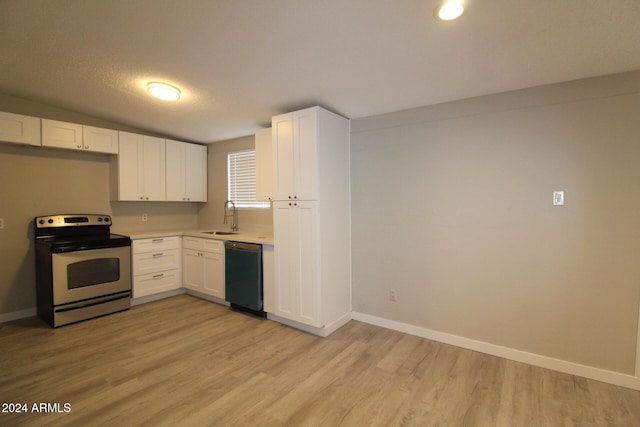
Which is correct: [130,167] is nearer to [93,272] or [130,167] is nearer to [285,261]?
[93,272]

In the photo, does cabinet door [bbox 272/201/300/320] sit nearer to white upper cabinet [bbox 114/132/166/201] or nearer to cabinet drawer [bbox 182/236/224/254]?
cabinet drawer [bbox 182/236/224/254]

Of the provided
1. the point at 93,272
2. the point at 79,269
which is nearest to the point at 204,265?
the point at 93,272

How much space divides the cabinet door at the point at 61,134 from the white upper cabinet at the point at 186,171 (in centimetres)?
108

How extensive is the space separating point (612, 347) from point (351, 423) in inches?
82.6

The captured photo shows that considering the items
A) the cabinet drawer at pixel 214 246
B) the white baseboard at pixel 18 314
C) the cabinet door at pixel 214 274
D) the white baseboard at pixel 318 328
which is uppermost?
the cabinet drawer at pixel 214 246

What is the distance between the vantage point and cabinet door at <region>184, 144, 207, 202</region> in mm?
4656

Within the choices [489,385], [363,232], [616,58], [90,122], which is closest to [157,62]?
[90,122]

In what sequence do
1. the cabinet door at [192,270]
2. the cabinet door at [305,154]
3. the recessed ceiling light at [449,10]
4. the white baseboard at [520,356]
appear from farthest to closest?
the cabinet door at [192,270] < the cabinet door at [305,154] < the white baseboard at [520,356] < the recessed ceiling light at [449,10]

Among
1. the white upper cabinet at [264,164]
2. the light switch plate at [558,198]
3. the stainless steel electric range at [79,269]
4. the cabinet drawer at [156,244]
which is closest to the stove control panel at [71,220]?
the stainless steel electric range at [79,269]

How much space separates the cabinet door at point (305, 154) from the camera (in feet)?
9.50

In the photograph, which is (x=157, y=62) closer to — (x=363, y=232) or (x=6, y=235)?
(x=363, y=232)

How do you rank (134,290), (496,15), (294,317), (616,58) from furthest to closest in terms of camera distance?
(134,290), (294,317), (616,58), (496,15)

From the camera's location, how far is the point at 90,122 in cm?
381

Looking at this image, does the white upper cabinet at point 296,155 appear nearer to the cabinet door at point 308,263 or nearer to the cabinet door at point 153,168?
the cabinet door at point 308,263
